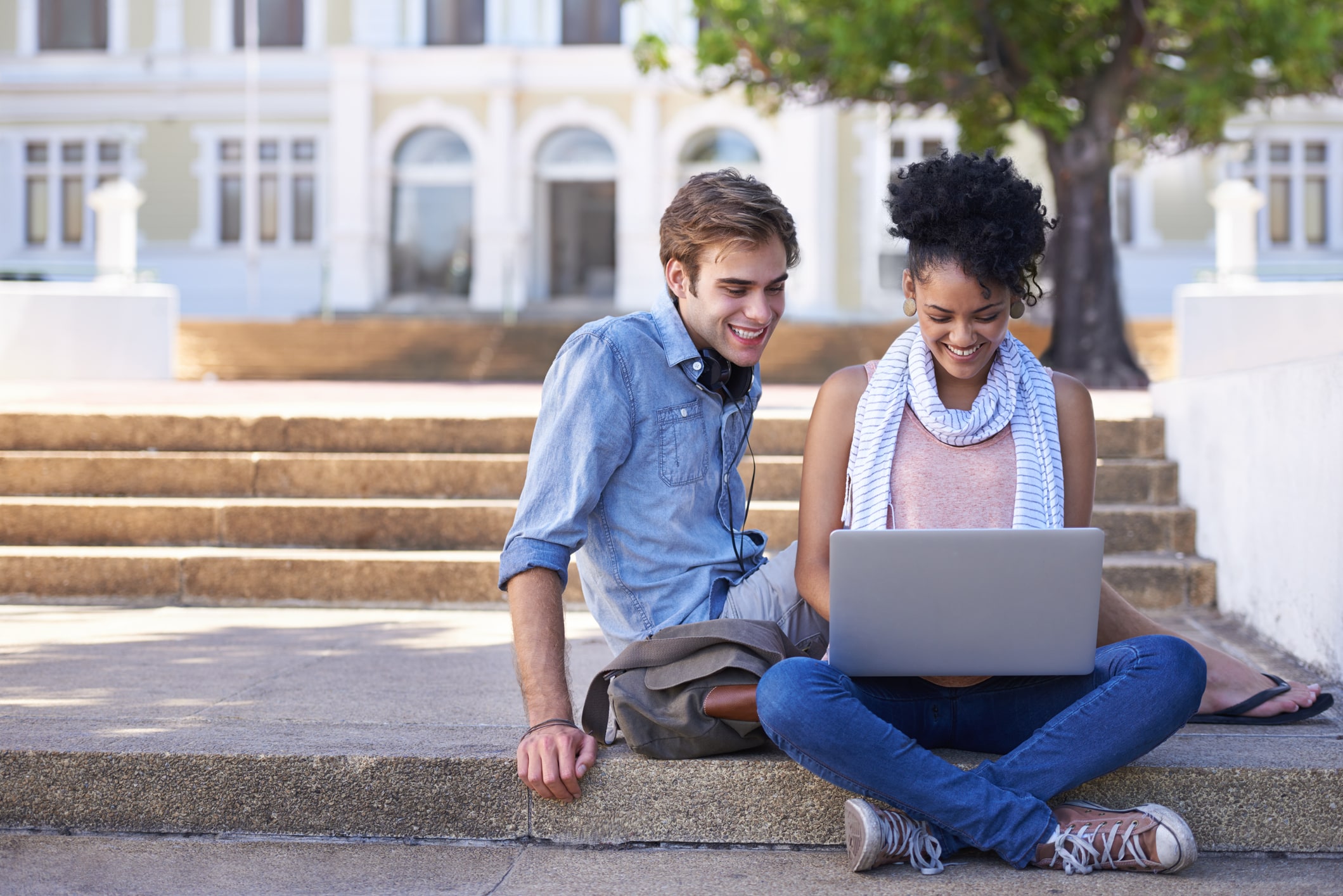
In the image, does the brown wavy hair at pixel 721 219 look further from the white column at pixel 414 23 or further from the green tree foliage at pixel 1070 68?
the white column at pixel 414 23

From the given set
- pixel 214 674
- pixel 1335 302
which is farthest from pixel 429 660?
pixel 1335 302

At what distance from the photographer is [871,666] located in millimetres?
2766

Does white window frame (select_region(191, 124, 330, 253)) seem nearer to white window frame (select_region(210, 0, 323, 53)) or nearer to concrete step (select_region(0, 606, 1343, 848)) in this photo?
white window frame (select_region(210, 0, 323, 53))

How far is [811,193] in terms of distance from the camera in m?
23.5

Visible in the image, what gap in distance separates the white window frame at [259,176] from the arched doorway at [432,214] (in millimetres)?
1457

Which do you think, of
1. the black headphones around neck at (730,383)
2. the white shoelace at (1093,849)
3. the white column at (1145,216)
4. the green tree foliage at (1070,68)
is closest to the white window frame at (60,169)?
the green tree foliage at (1070,68)

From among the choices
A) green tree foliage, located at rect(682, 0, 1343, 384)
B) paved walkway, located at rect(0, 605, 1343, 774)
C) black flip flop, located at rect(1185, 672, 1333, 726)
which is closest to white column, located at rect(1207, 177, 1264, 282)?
green tree foliage, located at rect(682, 0, 1343, 384)

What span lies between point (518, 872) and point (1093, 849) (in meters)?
1.17

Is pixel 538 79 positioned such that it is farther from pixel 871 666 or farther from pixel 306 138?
pixel 871 666

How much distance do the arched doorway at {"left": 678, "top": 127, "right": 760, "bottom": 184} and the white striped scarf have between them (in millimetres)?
21437

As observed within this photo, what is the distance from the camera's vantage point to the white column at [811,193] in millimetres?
23406

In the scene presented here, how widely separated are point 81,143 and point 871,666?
26.7 meters

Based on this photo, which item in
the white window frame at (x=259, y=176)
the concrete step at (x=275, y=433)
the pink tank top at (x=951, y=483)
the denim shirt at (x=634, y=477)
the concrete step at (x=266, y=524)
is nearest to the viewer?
the denim shirt at (x=634, y=477)

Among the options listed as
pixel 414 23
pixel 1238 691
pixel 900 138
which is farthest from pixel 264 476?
pixel 414 23
